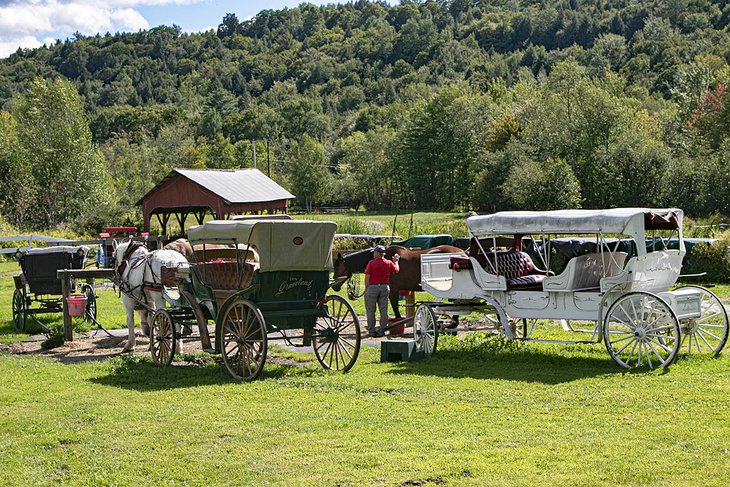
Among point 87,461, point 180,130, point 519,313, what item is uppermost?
point 180,130

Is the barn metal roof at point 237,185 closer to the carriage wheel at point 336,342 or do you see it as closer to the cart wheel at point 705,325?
the carriage wheel at point 336,342

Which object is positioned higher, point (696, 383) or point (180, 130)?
point (180, 130)

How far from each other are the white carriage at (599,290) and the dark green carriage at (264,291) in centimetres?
228

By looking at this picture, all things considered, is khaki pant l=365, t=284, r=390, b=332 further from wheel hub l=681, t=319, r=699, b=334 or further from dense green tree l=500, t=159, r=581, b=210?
dense green tree l=500, t=159, r=581, b=210

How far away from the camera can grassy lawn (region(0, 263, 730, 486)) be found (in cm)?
763

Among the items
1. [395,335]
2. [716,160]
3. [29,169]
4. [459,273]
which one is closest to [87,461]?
[459,273]

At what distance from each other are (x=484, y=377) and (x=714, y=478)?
5422mm

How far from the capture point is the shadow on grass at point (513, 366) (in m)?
12.3

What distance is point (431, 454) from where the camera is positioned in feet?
26.5

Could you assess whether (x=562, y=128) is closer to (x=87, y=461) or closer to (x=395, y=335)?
(x=395, y=335)

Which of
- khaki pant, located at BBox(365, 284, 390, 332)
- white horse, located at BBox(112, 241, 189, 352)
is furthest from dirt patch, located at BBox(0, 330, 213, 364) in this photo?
khaki pant, located at BBox(365, 284, 390, 332)

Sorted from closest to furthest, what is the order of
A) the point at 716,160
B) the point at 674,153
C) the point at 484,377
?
the point at 484,377 → the point at 716,160 → the point at 674,153

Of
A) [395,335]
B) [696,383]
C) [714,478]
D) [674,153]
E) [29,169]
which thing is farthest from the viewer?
[29,169]

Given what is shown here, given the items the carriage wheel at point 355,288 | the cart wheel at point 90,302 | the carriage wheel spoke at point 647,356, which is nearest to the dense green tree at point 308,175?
the carriage wheel at point 355,288
